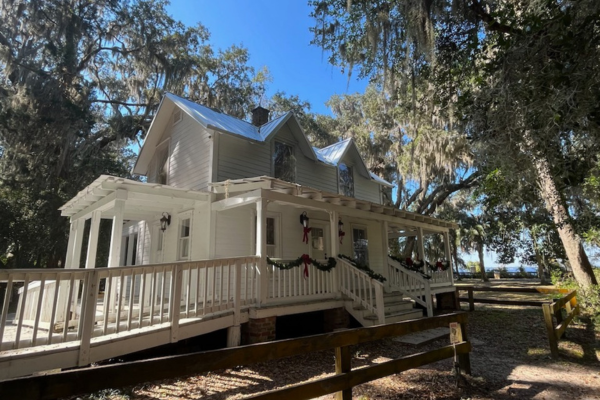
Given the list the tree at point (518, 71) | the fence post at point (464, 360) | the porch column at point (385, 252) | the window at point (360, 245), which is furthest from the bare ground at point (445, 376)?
the window at point (360, 245)

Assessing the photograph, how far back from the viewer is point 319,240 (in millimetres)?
11203

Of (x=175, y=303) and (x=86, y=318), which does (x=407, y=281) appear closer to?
(x=175, y=303)

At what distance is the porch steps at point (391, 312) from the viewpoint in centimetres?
809

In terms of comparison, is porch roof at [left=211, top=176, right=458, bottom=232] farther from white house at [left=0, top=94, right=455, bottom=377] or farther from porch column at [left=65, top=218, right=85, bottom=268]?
porch column at [left=65, top=218, right=85, bottom=268]

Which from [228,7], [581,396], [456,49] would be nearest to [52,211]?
[228,7]

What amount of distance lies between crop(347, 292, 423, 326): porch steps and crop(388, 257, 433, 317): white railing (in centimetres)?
27

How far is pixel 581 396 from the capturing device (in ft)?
14.1

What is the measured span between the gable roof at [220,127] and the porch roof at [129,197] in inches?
90.0

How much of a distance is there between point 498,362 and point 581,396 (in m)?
1.64

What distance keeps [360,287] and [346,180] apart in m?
6.76

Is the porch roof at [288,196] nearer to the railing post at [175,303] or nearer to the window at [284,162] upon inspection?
the railing post at [175,303]

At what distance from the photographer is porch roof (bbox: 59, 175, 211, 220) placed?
696 cm

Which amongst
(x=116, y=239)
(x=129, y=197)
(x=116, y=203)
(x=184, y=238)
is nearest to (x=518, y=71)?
(x=116, y=203)

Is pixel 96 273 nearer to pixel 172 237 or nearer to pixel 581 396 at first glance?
pixel 172 237
